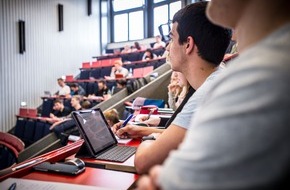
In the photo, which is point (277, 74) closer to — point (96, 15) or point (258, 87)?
point (258, 87)

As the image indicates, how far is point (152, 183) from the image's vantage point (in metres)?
0.46

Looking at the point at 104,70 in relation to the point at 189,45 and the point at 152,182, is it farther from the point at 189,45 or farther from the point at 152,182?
the point at 152,182

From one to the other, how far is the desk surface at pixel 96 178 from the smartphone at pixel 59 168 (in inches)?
0.6

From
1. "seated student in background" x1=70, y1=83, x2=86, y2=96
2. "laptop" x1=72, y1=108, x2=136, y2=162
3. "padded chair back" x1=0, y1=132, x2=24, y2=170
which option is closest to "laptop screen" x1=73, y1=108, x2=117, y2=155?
"laptop" x1=72, y1=108, x2=136, y2=162

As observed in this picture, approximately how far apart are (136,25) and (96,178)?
10.9 metres

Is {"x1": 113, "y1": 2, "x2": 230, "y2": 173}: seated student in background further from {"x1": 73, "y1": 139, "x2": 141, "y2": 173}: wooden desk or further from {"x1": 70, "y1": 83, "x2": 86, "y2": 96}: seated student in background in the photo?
{"x1": 70, "y1": 83, "x2": 86, "y2": 96}: seated student in background

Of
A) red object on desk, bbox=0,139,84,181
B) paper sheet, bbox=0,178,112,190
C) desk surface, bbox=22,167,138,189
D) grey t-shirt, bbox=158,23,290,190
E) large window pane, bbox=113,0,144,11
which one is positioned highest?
large window pane, bbox=113,0,144,11

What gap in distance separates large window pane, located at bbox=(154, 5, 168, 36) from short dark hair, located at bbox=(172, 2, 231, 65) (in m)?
9.73

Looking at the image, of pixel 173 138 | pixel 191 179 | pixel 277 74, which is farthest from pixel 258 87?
pixel 173 138

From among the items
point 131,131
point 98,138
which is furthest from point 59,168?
point 131,131

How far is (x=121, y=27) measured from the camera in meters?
11.9

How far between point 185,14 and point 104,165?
72 centimetres

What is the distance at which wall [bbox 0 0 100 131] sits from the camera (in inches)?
296

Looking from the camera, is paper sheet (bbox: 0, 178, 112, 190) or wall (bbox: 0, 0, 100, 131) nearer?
paper sheet (bbox: 0, 178, 112, 190)
